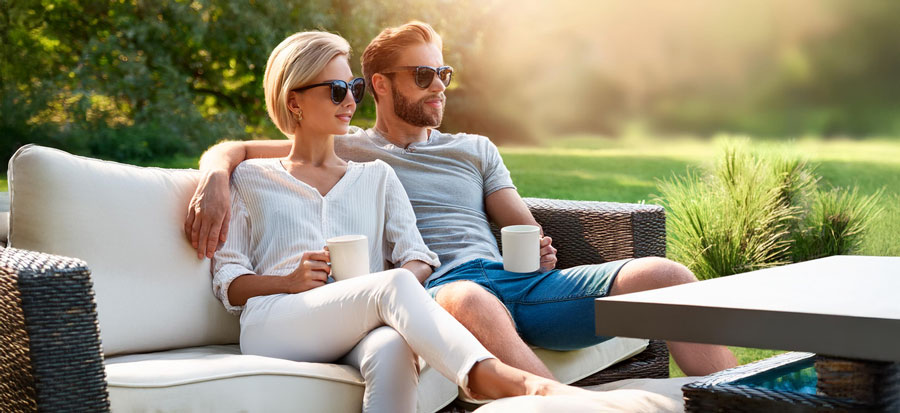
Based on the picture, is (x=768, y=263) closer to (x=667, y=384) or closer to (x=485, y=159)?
(x=485, y=159)

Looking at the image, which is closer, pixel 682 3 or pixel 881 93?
pixel 881 93

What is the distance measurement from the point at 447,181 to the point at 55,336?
1.51 meters

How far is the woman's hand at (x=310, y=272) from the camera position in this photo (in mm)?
2295

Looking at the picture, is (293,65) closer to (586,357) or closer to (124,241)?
(124,241)

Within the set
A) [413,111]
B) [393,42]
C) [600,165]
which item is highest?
[393,42]

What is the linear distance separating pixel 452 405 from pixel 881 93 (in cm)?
776

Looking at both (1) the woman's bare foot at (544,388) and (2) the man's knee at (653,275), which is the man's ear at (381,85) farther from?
(1) the woman's bare foot at (544,388)

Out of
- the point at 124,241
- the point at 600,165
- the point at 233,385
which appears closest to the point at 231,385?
the point at 233,385

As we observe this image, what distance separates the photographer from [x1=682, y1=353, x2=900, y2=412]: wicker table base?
132cm

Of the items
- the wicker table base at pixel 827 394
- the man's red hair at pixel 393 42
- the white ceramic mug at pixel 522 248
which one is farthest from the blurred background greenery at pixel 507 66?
the wicker table base at pixel 827 394

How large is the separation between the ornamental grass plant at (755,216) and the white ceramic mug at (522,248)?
2572 mm

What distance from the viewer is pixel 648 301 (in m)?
1.39

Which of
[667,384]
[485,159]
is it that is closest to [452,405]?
[667,384]

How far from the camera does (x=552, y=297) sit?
8.30 ft
